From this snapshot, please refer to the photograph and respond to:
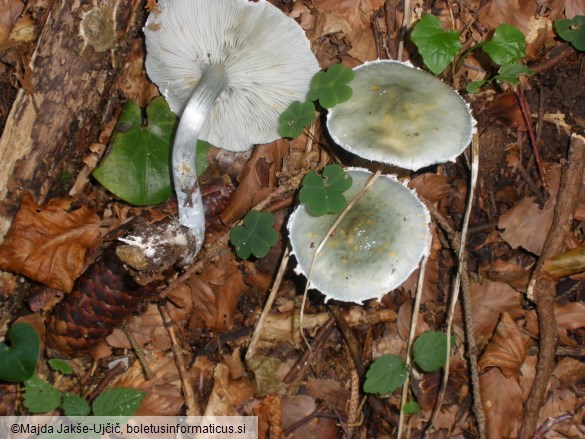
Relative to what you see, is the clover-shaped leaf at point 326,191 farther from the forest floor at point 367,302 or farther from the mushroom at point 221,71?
the mushroom at point 221,71

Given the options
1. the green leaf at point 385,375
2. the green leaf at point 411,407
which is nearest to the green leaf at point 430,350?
the green leaf at point 385,375

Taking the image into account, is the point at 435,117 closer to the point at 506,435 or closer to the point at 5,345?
the point at 506,435

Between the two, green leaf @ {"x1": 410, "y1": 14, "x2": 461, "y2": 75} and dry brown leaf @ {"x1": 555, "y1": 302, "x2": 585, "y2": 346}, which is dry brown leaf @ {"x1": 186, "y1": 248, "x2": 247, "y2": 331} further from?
dry brown leaf @ {"x1": 555, "y1": 302, "x2": 585, "y2": 346}

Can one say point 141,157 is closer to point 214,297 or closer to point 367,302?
point 214,297

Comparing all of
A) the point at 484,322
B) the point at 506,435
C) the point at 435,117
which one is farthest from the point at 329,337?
the point at 435,117

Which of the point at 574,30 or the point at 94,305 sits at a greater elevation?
the point at 574,30

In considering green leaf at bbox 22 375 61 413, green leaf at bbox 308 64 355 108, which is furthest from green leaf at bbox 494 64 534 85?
green leaf at bbox 22 375 61 413

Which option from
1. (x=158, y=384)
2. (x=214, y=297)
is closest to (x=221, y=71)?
(x=214, y=297)
